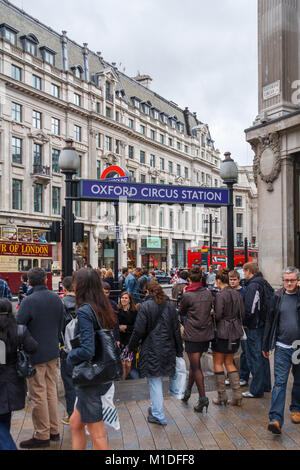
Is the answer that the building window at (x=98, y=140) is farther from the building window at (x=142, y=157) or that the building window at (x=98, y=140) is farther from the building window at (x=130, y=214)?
the building window at (x=142, y=157)

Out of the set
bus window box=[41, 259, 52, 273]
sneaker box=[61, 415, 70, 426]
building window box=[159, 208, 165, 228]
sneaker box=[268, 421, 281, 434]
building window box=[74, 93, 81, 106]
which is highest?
building window box=[74, 93, 81, 106]

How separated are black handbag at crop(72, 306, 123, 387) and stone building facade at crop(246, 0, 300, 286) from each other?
7.19 metres

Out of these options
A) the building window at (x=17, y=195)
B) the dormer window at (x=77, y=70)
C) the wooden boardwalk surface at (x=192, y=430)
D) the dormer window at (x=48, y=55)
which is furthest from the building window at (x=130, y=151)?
the wooden boardwalk surface at (x=192, y=430)

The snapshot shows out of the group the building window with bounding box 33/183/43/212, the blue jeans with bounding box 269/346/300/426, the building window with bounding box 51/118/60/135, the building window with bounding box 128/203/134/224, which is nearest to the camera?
the blue jeans with bounding box 269/346/300/426

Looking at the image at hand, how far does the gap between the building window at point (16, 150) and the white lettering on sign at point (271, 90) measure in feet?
94.7

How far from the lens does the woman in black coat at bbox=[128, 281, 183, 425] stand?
5277mm

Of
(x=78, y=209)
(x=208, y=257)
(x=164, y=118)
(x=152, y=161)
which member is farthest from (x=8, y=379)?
(x=164, y=118)

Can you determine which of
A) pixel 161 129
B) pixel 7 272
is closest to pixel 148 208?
pixel 161 129

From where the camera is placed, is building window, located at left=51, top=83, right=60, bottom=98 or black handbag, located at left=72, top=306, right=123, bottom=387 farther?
building window, located at left=51, top=83, right=60, bottom=98

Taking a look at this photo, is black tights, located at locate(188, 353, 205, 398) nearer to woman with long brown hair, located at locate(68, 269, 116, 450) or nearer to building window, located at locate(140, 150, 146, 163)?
woman with long brown hair, located at locate(68, 269, 116, 450)

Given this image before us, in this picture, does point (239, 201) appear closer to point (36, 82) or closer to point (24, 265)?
point (36, 82)

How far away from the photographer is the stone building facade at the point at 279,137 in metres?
10.4

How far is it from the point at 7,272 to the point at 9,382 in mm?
21411

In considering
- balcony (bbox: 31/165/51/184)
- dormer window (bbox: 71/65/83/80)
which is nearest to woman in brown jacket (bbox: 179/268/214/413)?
balcony (bbox: 31/165/51/184)
